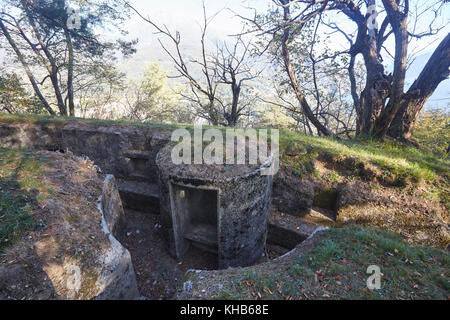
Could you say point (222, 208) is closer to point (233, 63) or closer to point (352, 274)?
point (352, 274)

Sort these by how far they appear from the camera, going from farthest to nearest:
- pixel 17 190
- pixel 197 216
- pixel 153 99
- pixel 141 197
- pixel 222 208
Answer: pixel 153 99 < pixel 141 197 < pixel 197 216 < pixel 222 208 < pixel 17 190

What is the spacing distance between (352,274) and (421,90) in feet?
21.8

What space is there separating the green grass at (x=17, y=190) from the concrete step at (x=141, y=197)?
2646mm

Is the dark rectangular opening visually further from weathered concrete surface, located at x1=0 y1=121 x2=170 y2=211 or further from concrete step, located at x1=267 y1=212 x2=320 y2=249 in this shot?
weathered concrete surface, located at x1=0 y1=121 x2=170 y2=211

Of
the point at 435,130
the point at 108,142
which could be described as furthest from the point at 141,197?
the point at 435,130

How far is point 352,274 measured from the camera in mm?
2586

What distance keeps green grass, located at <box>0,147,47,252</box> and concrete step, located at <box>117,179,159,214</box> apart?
2.65 m

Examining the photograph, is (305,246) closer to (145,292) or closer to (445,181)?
(145,292)

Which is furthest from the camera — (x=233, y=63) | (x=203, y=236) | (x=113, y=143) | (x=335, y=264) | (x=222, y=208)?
(x=233, y=63)

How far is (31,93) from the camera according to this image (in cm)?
1235

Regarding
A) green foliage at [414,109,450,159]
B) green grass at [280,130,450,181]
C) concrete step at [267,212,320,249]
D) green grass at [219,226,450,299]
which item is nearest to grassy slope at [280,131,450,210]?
green grass at [280,130,450,181]

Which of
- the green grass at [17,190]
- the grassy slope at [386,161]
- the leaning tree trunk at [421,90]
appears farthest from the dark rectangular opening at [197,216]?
the leaning tree trunk at [421,90]

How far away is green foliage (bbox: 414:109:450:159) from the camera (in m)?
8.99
